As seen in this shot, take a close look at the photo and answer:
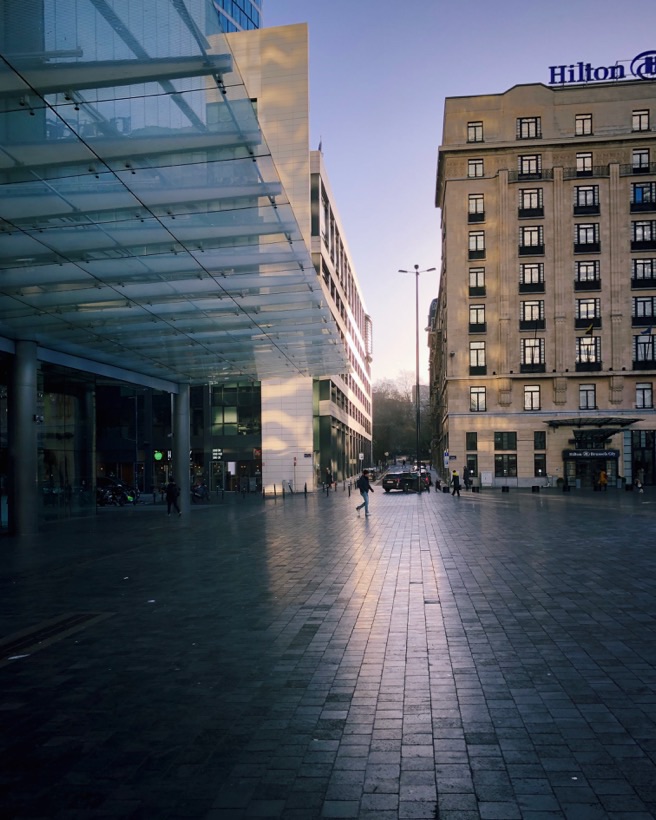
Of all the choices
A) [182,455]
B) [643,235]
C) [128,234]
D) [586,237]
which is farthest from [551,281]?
[128,234]

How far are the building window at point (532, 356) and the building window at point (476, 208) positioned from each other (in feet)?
32.6

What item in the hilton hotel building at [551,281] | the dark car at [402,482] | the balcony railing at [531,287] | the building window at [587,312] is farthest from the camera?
the balcony railing at [531,287]

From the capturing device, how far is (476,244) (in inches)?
2188

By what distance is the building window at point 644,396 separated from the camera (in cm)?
5334

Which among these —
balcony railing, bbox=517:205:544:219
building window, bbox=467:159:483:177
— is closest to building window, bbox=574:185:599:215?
balcony railing, bbox=517:205:544:219

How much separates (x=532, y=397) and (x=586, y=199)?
49.8 feet

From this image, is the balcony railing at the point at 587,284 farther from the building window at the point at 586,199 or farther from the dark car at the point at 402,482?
the dark car at the point at 402,482

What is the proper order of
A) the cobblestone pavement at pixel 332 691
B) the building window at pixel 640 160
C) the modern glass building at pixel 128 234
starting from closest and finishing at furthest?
the cobblestone pavement at pixel 332 691 → the modern glass building at pixel 128 234 → the building window at pixel 640 160

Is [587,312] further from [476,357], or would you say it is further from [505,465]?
[505,465]

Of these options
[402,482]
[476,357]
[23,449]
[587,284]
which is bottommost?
[402,482]

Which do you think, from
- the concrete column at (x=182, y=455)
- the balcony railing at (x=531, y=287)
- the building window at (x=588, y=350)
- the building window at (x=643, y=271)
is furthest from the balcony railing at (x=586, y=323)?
the concrete column at (x=182, y=455)

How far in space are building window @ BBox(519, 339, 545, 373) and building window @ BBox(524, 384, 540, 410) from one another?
1187 mm

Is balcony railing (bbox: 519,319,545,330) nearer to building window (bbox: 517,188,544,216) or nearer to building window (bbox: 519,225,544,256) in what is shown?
building window (bbox: 519,225,544,256)

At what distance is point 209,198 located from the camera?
13594 mm
